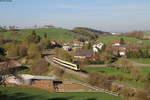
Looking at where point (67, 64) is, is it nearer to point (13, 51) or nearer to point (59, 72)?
point (59, 72)

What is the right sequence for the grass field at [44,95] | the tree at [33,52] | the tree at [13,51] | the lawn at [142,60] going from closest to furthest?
the grass field at [44,95]
the lawn at [142,60]
the tree at [33,52]
the tree at [13,51]

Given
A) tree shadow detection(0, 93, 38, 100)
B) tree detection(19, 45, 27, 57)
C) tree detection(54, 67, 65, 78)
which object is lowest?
tree detection(54, 67, 65, 78)

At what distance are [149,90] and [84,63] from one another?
68.7 feet

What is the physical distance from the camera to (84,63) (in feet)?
131

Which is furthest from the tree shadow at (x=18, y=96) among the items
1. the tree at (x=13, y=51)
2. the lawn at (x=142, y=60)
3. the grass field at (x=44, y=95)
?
the tree at (x=13, y=51)

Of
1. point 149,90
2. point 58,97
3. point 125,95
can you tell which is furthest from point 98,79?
point 58,97

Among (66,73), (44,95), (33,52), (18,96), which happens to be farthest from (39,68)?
(18,96)

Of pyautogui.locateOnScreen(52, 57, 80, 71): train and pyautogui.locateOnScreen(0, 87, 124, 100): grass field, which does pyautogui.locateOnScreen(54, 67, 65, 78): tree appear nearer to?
pyautogui.locateOnScreen(52, 57, 80, 71): train

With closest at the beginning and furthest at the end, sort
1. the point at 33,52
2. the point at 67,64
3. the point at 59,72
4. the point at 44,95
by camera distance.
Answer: the point at 44,95 < the point at 59,72 < the point at 67,64 < the point at 33,52

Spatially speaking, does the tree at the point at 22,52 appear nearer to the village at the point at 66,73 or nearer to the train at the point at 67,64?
the village at the point at 66,73

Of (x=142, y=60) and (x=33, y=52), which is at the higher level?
(x=33, y=52)

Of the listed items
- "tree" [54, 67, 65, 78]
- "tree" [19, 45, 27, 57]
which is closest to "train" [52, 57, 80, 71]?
"tree" [54, 67, 65, 78]

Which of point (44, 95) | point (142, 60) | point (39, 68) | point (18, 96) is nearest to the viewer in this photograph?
point (18, 96)

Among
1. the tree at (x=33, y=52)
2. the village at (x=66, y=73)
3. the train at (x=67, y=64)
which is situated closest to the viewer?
the village at (x=66, y=73)
